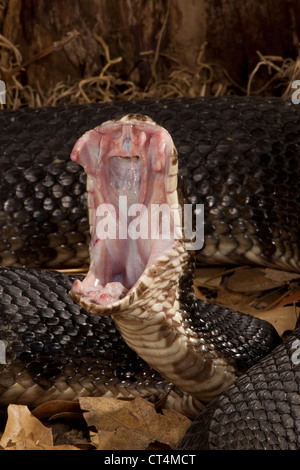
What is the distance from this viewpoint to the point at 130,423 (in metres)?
3.01

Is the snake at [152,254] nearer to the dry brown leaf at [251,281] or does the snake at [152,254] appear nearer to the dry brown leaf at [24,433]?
the dry brown leaf at [251,281]

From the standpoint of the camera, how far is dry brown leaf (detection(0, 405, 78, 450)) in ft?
9.41

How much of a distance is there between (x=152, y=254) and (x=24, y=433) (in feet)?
3.01

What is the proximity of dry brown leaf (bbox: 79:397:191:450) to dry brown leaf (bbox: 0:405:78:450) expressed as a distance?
16 centimetres

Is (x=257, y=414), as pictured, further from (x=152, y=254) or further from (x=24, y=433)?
(x=24, y=433)

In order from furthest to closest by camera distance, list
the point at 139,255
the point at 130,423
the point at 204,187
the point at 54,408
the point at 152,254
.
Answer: the point at 204,187, the point at 54,408, the point at 130,423, the point at 139,255, the point at 152,254

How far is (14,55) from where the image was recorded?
561 centimetres

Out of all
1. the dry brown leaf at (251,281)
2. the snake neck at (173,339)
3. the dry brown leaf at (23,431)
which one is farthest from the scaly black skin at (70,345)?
the dry brown leaf at (251,281)

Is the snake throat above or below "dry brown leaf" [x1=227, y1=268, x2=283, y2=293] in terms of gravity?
above

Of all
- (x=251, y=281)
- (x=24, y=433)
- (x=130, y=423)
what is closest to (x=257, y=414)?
(x=130, y=423)

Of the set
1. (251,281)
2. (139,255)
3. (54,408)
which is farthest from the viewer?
(251,281)

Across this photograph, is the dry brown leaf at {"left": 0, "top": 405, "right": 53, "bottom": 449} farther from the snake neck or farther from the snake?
the snake neck

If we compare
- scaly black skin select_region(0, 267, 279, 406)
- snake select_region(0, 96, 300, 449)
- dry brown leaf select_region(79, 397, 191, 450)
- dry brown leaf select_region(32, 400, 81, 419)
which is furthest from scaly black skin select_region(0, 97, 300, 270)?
dry brown leaf select_region(79, 397, 191, 450)
